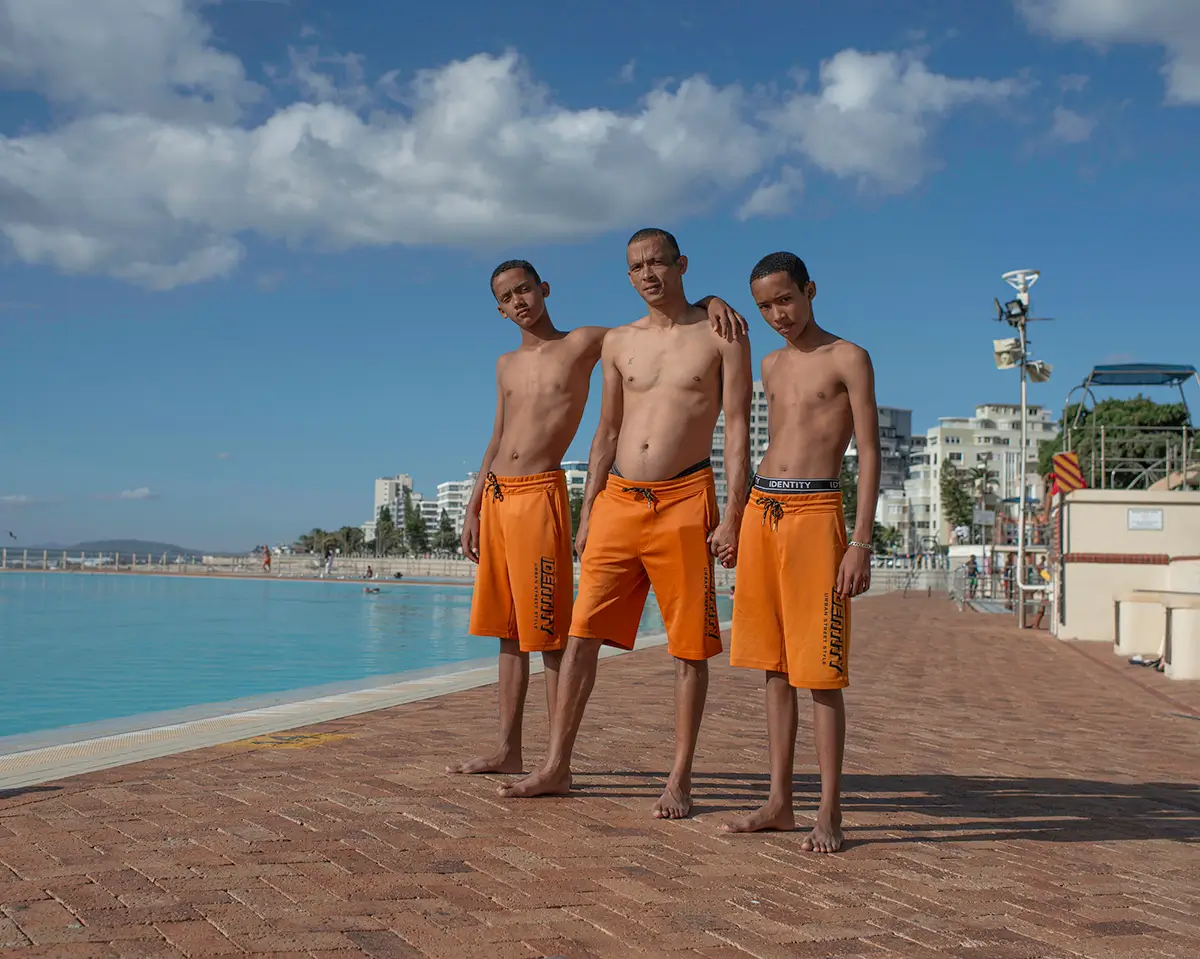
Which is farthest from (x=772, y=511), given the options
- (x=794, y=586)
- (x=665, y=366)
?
(x=665, y=366)

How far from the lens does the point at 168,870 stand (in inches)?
129

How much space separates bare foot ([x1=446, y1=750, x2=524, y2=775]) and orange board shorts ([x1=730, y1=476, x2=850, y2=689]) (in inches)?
54.2

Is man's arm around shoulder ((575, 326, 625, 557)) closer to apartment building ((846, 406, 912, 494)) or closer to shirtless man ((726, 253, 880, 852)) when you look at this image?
shirtless man ((726, 253, 880, 852))

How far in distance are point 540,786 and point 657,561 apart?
1.01 meters

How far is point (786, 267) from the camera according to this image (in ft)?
13.6

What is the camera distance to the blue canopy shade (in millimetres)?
18781

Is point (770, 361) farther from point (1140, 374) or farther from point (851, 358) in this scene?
point (1140, 374)

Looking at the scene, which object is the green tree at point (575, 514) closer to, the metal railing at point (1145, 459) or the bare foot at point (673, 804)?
the bare foot at point (673, 804)

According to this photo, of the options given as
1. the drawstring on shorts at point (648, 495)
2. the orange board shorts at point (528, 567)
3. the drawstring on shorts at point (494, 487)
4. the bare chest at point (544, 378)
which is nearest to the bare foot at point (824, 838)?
the drawstring on shorts at point (648, 495)

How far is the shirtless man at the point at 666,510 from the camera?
14.3 ft

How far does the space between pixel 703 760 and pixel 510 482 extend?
183cm

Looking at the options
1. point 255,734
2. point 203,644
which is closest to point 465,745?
point 255,734

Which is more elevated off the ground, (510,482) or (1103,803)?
(510,482)

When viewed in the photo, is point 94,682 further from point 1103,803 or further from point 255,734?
point 1103,803
